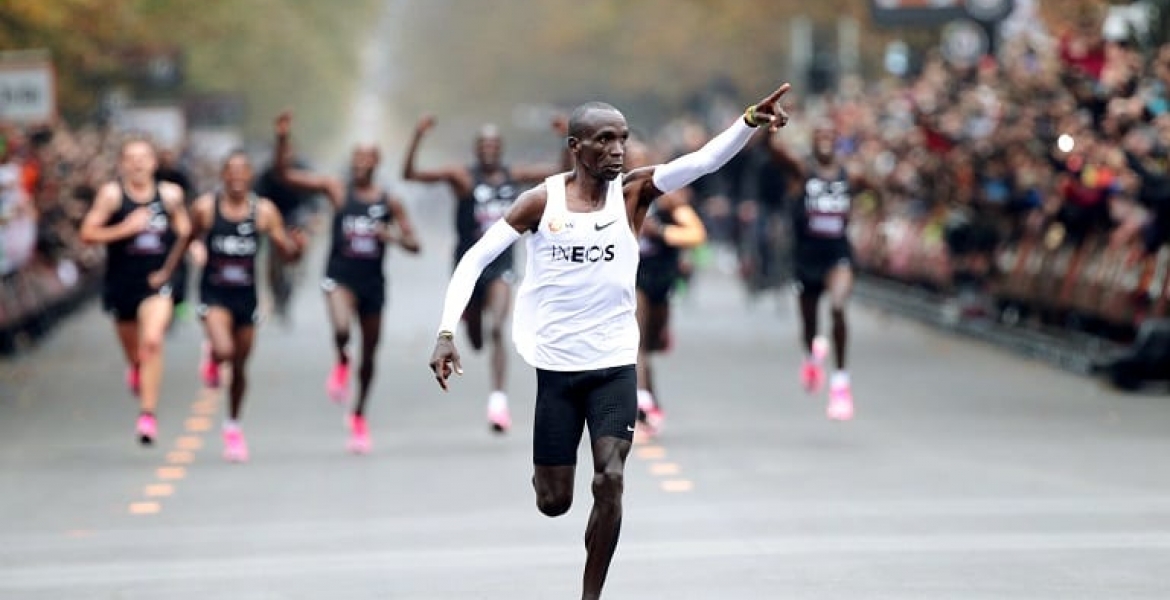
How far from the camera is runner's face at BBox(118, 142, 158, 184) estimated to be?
1744 centimetres

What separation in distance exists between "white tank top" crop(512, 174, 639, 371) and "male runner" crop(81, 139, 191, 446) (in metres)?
7.42

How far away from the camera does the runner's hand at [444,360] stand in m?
9.46

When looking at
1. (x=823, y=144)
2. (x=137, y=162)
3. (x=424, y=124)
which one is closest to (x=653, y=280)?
(x=823, y=144)

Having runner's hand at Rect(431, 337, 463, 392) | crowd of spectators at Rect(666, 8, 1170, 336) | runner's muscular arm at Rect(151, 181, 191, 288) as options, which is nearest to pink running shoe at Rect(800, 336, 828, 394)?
crowd of spectators at Rect(666, 8, 1170, 336)

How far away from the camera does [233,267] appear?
1667 cm

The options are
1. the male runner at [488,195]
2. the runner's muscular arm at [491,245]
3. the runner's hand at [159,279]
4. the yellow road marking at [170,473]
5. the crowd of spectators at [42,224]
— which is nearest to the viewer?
the runner's muscular arm at [491,245]

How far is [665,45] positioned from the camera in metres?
84.9

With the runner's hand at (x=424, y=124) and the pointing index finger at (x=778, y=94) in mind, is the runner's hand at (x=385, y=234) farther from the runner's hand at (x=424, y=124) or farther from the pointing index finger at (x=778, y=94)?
the pointing index finger at (x=778, y=94)

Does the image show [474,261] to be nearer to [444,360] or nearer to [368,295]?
[444,360]

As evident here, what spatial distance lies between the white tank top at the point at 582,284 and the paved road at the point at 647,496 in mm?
1147

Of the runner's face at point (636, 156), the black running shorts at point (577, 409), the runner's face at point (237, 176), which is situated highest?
the black running shorts at point (577, 409)

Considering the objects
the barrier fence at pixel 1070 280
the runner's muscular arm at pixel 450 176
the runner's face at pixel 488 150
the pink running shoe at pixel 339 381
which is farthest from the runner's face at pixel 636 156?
the barrier fence at pixel 1070 280

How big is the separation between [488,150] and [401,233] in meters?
1.60

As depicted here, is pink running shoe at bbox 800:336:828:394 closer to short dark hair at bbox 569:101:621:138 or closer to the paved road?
the paved road
